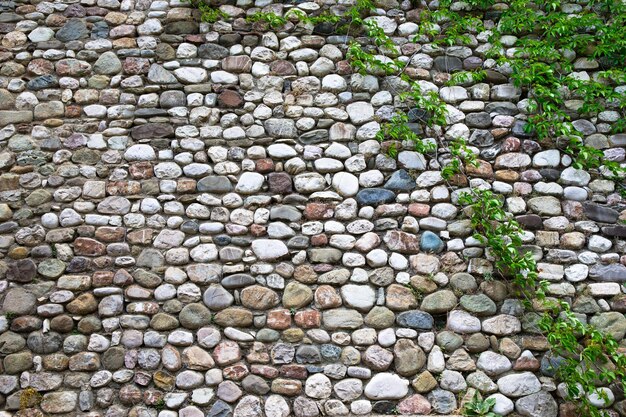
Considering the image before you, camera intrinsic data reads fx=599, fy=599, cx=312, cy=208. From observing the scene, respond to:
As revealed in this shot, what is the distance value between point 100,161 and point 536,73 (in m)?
2.90

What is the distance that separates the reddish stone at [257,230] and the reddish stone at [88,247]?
2.99 feet

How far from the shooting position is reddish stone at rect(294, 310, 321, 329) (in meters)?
3.49

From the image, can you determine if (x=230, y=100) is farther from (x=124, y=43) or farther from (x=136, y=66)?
(x=124, y=43)

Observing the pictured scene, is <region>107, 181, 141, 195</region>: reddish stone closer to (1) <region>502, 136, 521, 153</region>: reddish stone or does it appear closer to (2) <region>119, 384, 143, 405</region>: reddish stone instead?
(2) <region>119, 384, 143, 405</region>: reddish stone

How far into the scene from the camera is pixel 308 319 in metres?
3.49

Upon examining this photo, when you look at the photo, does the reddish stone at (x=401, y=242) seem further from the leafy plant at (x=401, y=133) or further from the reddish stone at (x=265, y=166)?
the reddish stone at (x=265, y=166)

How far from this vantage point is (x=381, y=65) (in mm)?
3957

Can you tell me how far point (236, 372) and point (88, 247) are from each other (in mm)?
1189

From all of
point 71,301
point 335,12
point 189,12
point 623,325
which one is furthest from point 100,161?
point 623,325

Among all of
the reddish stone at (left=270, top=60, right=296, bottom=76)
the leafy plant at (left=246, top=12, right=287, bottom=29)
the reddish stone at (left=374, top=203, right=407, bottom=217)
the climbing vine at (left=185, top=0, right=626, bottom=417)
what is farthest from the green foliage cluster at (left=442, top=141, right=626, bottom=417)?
the leafy plant at (left=246, top=12, right=287, bottom=29)

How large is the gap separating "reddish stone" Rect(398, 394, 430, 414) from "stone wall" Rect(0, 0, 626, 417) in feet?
0.04

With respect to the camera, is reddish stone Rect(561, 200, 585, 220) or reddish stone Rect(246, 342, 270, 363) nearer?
reddish stone Rect(246, 342, 270, 363)

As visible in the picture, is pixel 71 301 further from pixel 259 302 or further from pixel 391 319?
pixel 391 319

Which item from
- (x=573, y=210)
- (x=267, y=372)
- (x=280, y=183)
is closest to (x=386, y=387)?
(x=267, y=372)
